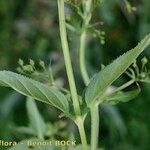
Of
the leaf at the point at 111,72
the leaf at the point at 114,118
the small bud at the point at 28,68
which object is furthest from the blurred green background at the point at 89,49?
the leaf at the point at 111,72

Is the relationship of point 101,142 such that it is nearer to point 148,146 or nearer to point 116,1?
point 148,146

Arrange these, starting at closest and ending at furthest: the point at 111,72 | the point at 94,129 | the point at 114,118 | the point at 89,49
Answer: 1. the point at 111,72
2. the point at 94,129
3. the point at 114,118
4. the point at 89,49

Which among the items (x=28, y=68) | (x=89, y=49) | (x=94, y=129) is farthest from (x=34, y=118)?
(x=89, y=49)

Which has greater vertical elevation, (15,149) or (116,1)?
(116,1)

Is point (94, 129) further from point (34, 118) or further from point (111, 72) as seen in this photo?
point (34, 118)

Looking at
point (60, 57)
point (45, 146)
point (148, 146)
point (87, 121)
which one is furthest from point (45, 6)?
point (45, 146)

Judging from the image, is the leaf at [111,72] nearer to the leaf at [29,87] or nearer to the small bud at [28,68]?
the leaf at [29,87]
